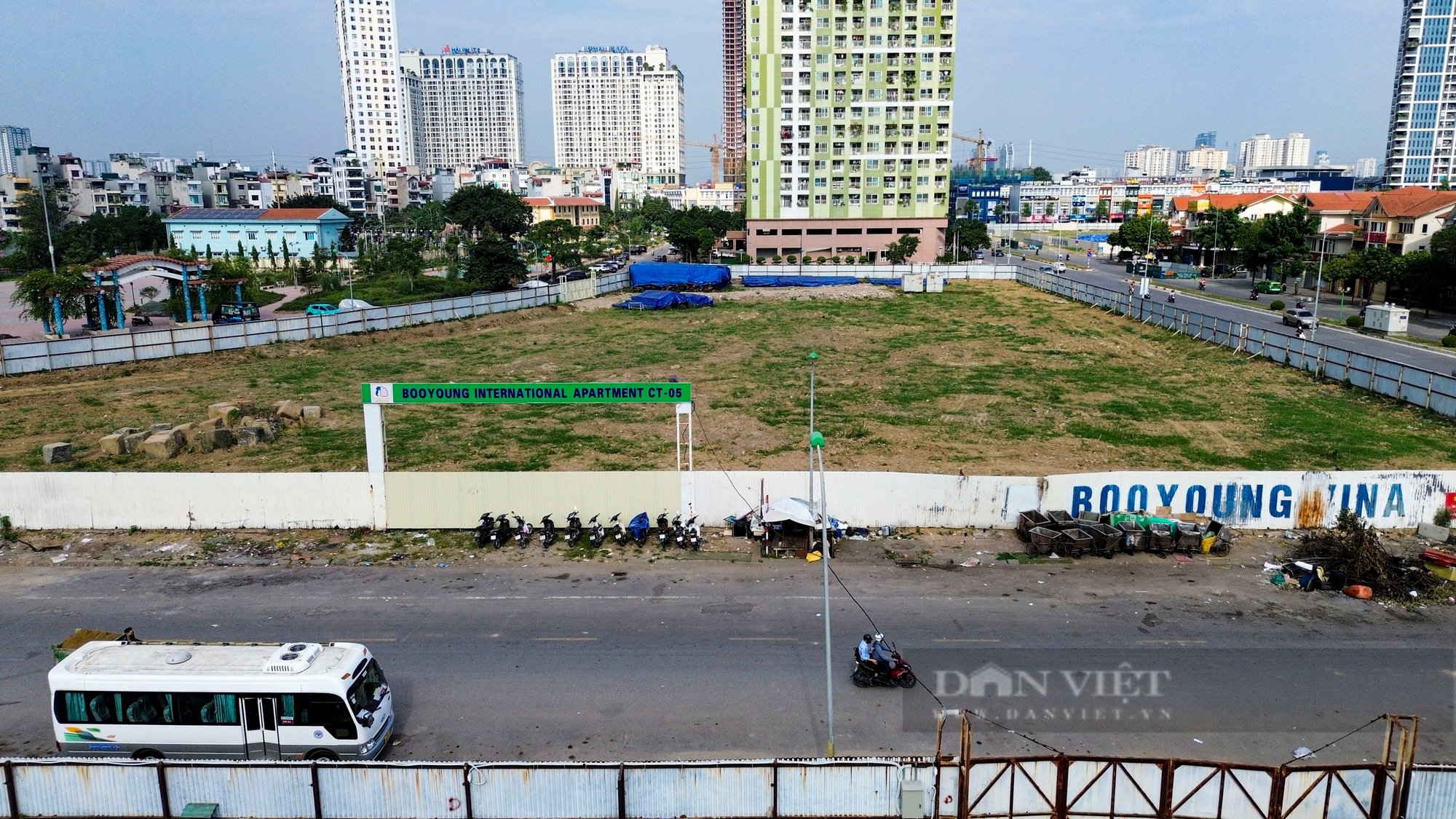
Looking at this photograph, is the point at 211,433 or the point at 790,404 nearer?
the point at 211,433

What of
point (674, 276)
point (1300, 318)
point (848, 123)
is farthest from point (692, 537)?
point (848, 123)

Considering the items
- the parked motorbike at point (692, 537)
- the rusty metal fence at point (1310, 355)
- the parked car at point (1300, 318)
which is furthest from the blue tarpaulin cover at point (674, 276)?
the parked motorbike at point (692, 537)

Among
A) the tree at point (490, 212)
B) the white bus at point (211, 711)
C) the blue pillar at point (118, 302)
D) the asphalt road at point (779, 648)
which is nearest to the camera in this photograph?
the white bus at point (211, 711)

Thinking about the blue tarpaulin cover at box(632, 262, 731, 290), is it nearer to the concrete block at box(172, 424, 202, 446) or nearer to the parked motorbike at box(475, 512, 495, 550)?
the concrete block at box(172, 424, 202, 446)

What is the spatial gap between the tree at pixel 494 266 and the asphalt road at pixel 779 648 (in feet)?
158

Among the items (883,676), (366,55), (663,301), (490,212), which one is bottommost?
(883,676)

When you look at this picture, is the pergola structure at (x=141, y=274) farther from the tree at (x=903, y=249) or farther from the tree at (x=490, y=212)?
the tree at (x=903, y=249)

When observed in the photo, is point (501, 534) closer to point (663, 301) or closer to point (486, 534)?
point (486, 534)

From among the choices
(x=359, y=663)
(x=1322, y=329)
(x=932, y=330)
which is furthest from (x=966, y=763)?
(x=1322, y=329)

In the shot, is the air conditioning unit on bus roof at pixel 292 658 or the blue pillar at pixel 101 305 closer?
the air conditioning unit on bus roof at pixel 292 658

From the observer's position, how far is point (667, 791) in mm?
10953

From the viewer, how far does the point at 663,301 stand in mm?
63406

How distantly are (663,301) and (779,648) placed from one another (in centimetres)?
4878

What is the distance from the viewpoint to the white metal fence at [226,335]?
131 ft
